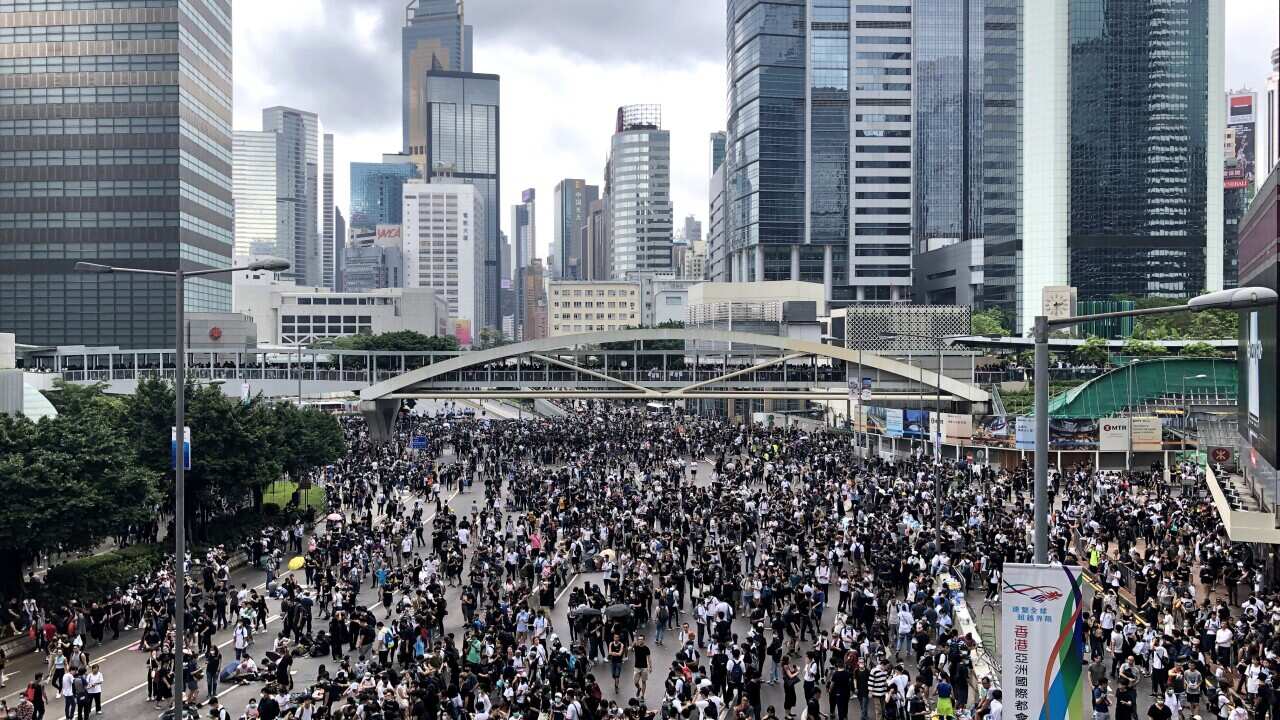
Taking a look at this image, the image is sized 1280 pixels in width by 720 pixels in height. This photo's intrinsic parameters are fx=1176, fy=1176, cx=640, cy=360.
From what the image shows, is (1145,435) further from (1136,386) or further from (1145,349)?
(1145,349)

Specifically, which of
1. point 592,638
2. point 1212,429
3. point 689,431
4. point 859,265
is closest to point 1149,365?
point 1212,429

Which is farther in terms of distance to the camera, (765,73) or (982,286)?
(765,73)

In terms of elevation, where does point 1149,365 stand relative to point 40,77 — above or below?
below

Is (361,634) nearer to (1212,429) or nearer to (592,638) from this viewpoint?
(592,638)

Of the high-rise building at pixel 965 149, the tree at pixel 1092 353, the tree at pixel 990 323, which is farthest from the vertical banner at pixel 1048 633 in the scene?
the high-rise building at pixel 965 149

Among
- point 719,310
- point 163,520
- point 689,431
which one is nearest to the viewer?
point 163,520

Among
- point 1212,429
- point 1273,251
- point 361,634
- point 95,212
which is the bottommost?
point 361,634

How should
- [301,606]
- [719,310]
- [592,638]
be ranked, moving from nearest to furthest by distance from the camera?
1. [592,638]
2. [301,606]
3. [719,310]
